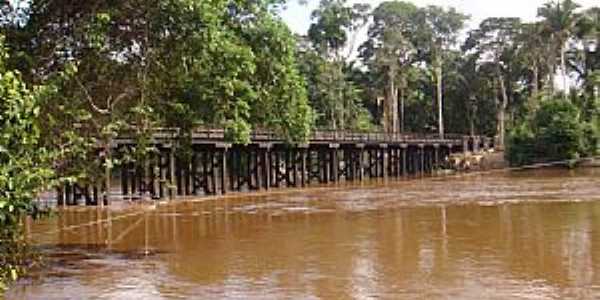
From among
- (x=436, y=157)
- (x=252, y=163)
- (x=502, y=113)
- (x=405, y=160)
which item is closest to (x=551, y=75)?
(x=502, y=113)

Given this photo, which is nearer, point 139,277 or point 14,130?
point 14,130

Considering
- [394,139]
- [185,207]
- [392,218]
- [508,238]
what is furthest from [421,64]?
[508,238]

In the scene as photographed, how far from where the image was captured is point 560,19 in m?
64.9

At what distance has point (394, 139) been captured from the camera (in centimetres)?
5603

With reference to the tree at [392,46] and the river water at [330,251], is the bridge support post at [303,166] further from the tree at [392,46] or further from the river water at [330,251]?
the tree at [392,46]

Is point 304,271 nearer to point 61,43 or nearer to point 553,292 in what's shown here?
point 553,292

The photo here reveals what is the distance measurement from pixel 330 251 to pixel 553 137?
4318cm

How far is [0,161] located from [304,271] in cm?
759

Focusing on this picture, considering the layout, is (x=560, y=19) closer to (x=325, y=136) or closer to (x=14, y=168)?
(x=325, y=136)

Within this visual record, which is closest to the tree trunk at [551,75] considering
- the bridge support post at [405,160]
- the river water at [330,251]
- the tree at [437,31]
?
the tree at [437,31]

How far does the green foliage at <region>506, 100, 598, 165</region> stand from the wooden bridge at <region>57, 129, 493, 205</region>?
5.96 m

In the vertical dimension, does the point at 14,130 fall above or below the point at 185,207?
above

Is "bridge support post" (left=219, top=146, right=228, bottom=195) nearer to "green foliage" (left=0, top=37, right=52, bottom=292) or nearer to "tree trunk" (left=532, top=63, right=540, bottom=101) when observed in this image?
"green foliage" (left=0, top=37, right=52, bottom=292)

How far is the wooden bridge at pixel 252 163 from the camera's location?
32.0 metres
